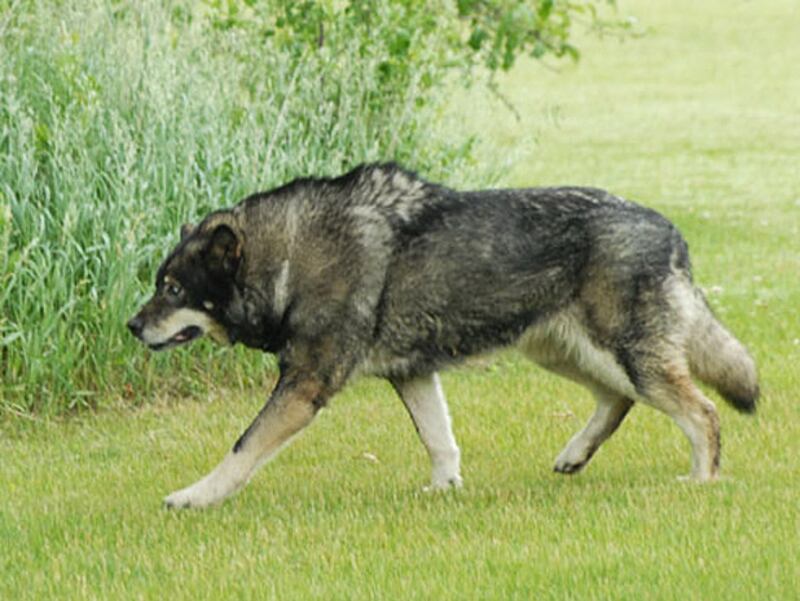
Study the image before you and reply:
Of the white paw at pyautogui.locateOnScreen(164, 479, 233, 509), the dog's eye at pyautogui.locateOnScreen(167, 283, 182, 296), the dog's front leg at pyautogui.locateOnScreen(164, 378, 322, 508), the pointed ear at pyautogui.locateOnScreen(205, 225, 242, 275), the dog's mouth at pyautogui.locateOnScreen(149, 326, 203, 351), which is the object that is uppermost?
the pointed ear at pyautogui.locateOnScreen(205, 225, 242, 275)

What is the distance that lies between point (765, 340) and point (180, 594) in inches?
238

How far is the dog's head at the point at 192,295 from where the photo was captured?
711 centimetres

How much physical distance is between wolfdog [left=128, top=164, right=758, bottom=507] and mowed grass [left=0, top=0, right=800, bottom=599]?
13.7 inches

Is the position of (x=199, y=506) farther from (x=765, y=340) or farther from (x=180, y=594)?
(x=765, y=340)

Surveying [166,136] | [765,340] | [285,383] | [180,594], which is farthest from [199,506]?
[765,340]

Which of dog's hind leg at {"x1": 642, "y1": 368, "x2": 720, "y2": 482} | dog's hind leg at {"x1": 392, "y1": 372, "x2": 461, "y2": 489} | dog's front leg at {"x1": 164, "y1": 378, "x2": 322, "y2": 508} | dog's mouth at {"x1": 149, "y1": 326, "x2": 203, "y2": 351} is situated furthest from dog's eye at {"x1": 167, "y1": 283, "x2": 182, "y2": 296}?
dog's hind leg at {"x1": 642, "y1": 368, "x2": 720, "y2": 482}

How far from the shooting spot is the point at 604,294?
7.04m

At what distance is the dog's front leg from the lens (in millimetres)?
6844

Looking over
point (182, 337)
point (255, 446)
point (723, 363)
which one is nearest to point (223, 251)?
point (182, 337)

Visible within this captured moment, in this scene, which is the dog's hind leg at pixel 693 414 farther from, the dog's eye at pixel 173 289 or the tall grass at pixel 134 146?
the tall grass at pixel 134 146

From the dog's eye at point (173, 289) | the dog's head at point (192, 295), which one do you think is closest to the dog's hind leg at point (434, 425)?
the dog's head at point (192, 295)

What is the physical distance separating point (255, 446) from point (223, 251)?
33.2 inches

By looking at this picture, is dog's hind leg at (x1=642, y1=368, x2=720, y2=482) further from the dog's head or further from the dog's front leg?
the dog's head

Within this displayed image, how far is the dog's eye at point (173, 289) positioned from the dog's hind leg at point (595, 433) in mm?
1827
